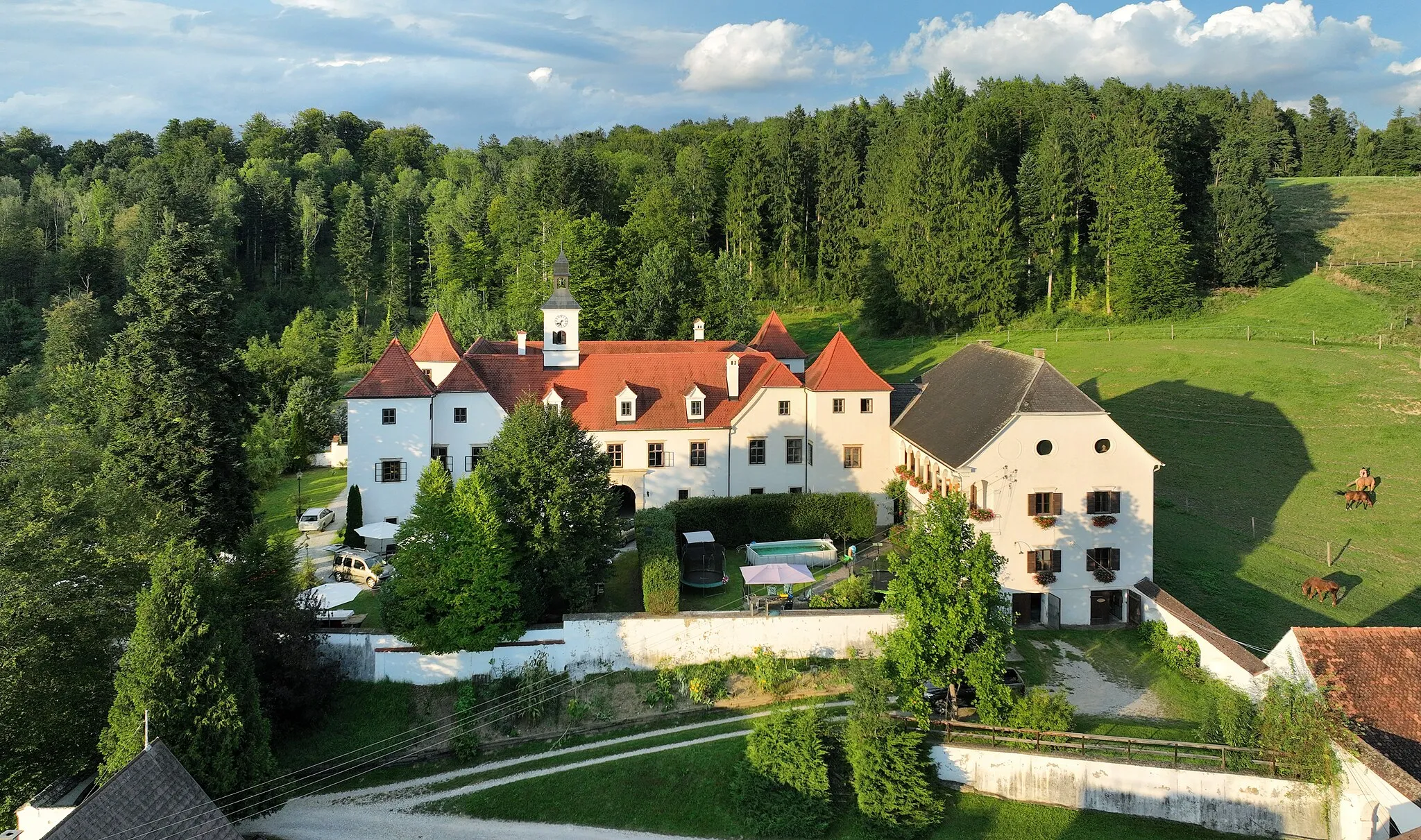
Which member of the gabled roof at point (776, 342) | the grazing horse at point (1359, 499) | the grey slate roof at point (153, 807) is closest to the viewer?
the grey slate roof at point (153, 807)

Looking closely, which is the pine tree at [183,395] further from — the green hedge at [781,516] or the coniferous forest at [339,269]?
the green hedge at [781,516]

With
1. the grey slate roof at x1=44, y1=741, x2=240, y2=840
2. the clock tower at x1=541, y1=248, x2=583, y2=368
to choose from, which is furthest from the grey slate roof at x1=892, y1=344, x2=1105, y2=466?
the grey slate roof at x1=44, y1=741, x2=240, y2=840

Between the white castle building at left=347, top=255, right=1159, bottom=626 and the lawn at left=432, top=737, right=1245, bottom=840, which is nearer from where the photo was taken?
the lawn at left=432, top=737, right=1245, bottom=840

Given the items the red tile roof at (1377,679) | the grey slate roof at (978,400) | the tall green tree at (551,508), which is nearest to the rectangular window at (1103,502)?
the grey slate roof at (978,400)

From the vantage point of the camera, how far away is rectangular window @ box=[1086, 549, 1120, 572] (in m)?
28.5

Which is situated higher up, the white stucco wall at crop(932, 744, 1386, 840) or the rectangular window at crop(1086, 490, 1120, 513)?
the rectangular window at crop(1086, 490, 1120, 513)

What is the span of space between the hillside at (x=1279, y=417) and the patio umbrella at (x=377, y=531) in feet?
87.8

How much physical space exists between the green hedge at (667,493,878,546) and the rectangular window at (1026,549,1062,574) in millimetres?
7838

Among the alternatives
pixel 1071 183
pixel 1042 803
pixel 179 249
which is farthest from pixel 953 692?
pixel 1071 183

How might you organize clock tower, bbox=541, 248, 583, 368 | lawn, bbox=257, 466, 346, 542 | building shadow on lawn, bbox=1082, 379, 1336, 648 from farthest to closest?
lawn, bbox=257, 466, 346, 542 < clock tower, bbox=541, 248, 583, 368 < building shadow on lawn, bbox=1082, 379, 1336, 648

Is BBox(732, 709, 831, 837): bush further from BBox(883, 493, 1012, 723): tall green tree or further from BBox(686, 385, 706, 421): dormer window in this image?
BBox(686, 385, 706, 421): dormer window

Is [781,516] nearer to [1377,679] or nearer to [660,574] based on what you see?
[660,574]

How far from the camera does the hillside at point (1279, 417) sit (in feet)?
95.3

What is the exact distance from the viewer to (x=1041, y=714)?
847 inches
